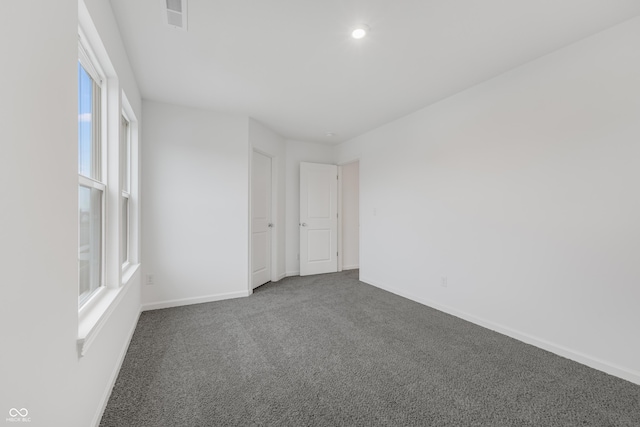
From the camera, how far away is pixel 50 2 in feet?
3.30

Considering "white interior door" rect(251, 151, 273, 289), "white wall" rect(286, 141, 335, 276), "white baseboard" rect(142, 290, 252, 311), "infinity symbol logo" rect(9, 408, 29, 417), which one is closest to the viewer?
"infinity symbol logo" rect(9, 408, 29, 417)

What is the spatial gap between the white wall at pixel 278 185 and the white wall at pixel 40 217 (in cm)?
318

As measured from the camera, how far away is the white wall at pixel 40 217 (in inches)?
30.3

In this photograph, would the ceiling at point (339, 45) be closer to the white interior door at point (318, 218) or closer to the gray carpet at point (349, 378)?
the white interior door at point (318, 218)

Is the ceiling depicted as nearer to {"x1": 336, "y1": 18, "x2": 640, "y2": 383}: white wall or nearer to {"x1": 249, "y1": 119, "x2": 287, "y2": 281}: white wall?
{"x1": 336, "y1": 18, "x2": 640, "y2": 383}: white wall

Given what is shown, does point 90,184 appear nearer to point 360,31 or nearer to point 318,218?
point 360,31

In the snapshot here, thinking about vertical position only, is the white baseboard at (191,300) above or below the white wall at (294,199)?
below

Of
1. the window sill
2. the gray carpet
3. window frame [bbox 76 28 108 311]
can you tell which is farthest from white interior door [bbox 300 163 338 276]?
window frame [bbox 76 28 108 311]

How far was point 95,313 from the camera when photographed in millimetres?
1606

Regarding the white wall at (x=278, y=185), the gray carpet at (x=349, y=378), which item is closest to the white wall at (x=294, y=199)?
the white wall at (x=278, y=185)

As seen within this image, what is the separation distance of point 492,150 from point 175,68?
3.19 meters

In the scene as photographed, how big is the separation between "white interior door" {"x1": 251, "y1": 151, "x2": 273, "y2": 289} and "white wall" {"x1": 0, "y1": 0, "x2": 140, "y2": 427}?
296cm

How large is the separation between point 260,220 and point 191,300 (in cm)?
152

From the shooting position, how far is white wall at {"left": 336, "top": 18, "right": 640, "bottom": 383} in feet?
6.61
